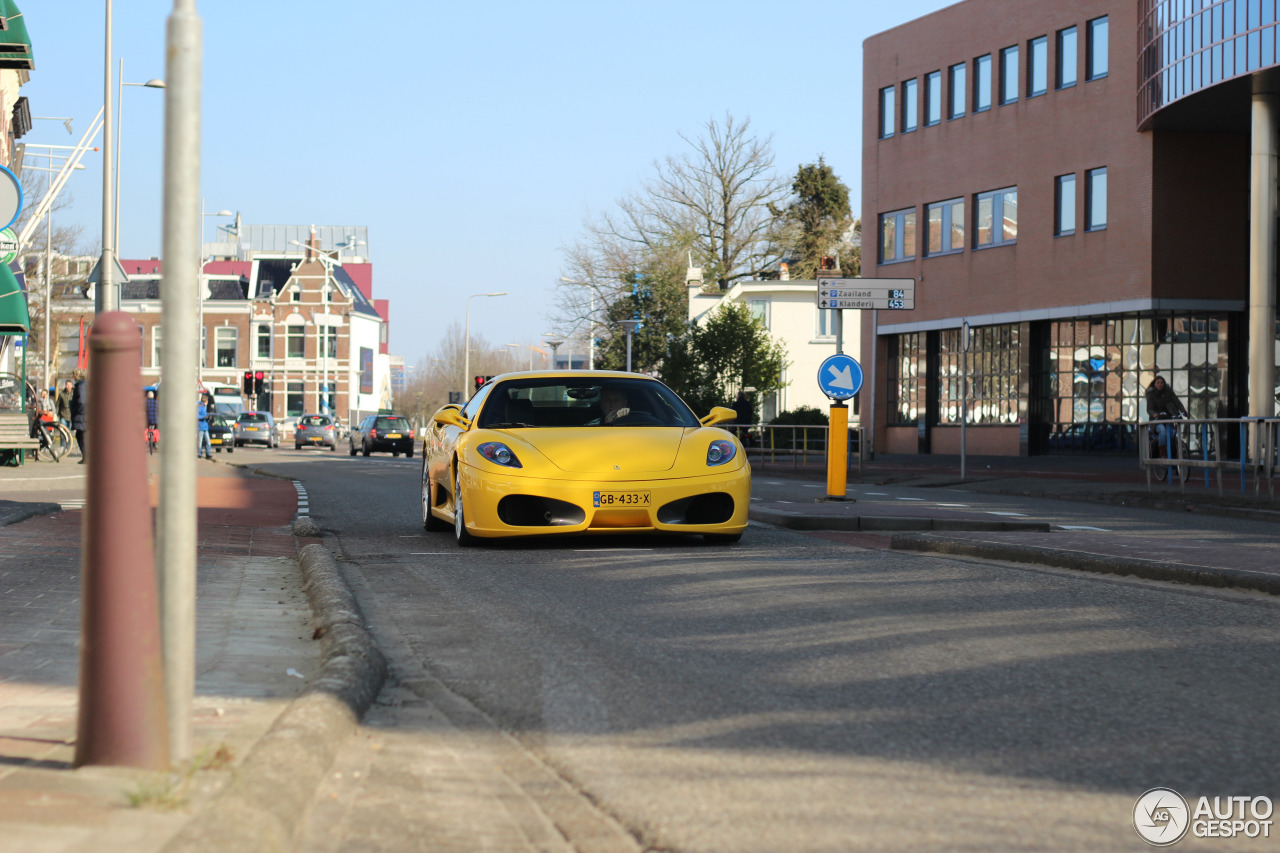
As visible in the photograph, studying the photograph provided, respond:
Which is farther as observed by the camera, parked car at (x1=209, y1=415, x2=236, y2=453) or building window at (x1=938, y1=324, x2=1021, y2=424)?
parked car at (x1=209, y1=415, x2=236, y2=453)

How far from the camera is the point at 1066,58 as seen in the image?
33.8 metres

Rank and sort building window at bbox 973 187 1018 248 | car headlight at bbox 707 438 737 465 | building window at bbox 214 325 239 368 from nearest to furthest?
car headlight at bbox 707 438 737 465 < building window at bbox 973 187 1018 248 < building window at bbox 214 325 239 368

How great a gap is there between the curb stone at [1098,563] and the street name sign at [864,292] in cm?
851

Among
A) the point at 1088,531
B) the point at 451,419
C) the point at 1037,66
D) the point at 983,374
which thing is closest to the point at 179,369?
the point at 451,419

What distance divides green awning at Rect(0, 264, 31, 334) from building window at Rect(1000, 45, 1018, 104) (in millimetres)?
23525

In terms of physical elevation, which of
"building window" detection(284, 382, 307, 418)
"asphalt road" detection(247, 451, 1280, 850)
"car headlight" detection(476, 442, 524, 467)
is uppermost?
"building window" detection(284, 382, 307, 418)

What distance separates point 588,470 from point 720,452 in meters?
1.10

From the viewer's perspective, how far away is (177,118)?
142 inches

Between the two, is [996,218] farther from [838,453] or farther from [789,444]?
[838,453]

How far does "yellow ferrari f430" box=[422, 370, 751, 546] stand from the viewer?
9969 mm

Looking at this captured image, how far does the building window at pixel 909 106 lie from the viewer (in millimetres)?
39344

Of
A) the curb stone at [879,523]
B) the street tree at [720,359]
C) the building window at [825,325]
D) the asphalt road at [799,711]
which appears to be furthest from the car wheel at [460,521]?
the building window at [825,325]

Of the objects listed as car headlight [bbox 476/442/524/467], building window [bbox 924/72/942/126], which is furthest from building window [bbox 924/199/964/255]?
car headlight [bbox 476/442/524/467]

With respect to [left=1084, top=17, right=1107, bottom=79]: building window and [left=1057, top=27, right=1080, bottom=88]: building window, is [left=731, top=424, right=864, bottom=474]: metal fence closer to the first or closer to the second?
[left=1057, top=27, right=1080, bottom=88]: building window
